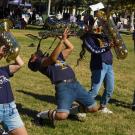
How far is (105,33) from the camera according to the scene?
8.33 metres

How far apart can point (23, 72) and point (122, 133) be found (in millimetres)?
5910

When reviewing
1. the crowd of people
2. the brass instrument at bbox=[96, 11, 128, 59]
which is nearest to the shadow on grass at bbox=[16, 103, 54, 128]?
the crowd of people

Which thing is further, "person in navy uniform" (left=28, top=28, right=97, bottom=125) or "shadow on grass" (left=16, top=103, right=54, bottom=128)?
"shadow on grass" (left=16, top=103, right=54, bottom=128)

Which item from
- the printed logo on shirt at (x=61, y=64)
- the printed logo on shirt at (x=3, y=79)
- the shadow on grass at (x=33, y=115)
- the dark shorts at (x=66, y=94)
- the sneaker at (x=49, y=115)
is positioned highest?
the printed logo on shirt at (x=3, y=79)

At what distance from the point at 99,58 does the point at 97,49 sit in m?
0.36

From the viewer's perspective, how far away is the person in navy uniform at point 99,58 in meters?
8.32

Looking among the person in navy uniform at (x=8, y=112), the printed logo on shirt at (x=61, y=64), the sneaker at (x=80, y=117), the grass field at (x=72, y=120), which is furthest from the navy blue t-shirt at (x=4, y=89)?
the sneaker at (x=80, y=117)

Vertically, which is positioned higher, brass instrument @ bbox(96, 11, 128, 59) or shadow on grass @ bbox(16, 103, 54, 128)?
brass instrument @ bbox(96, 11, 128, 59)

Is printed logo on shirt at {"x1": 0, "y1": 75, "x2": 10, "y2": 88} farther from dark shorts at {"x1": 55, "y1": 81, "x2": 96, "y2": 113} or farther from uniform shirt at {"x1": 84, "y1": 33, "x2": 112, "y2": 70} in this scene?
uniform shirt at {"x1": 84, "y1": 33, "x2": 112, "y2": 70}

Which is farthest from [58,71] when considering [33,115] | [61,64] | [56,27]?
[33,115]

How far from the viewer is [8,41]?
19.6 feet

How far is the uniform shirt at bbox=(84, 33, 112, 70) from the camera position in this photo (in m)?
8.32

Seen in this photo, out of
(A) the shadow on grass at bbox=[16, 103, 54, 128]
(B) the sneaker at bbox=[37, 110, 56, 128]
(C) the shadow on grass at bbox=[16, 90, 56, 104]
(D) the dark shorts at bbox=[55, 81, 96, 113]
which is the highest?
(D) the dark shorts at bbox=[55, 81, 96, 113]

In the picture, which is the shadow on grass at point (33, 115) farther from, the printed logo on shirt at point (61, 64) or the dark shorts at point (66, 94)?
the printed logo on shirt at point (61, 64)
